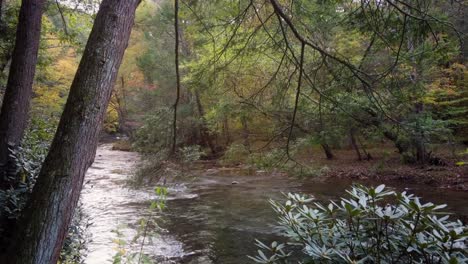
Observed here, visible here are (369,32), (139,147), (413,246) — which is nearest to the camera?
(413,246)

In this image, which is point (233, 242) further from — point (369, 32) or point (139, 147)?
point (369, 32)

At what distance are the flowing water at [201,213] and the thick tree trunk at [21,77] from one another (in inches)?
42.1

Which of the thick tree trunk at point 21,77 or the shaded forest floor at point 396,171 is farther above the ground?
the thick tree trunk at point 21,77

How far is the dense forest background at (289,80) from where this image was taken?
3408mm

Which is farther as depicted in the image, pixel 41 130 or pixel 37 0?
pixel 41 130

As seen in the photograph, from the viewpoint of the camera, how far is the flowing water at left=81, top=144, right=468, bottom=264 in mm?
5348

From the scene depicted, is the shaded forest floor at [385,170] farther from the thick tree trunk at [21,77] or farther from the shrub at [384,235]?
the shrub at [384,235]

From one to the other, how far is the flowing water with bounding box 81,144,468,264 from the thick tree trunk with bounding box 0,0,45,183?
1069mm

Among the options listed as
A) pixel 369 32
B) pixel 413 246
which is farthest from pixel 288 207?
pixel 369 32

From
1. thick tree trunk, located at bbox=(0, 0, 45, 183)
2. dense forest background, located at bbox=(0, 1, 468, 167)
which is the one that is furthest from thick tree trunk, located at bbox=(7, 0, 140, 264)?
thick tree trunk, located at bbox=(0, 0, 45, 183)

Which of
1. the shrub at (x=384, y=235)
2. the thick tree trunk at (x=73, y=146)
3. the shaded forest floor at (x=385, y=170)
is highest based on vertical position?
the thick tree trunk at (x=73, y=146)

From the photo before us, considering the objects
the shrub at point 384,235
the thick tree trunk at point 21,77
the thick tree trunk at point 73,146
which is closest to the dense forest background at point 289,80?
the thick tree trunk at point 21,77

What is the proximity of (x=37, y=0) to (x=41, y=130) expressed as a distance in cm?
236

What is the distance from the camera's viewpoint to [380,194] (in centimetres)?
190
